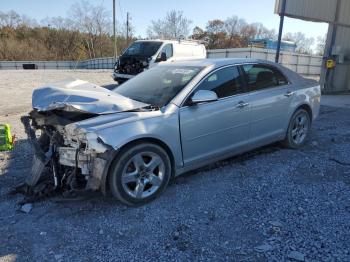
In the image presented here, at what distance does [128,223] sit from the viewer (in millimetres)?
3518

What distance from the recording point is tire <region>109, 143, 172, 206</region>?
11.9ft

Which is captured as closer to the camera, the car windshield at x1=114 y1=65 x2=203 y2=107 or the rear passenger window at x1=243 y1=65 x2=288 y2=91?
the car windshield at x1=114 y1=65 x2=203 y2=107

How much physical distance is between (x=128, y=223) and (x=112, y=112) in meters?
1.20

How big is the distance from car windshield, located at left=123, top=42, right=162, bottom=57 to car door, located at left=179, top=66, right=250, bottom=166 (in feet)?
31.6

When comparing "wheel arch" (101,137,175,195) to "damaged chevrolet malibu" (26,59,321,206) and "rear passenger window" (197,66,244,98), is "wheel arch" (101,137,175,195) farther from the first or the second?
"rear passenger window" (197,66,244,98)

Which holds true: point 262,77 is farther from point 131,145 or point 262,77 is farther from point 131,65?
point 131,65

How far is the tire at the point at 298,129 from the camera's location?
5.64m

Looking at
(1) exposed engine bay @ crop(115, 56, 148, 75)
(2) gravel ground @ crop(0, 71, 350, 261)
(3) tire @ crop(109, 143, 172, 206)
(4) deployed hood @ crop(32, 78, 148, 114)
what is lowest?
(2) gravel ground @ crop(0, 71, 350, 261)

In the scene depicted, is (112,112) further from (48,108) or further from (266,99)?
(266,99)

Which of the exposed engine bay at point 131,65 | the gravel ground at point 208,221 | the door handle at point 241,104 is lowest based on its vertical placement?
the gravel ground at point 208,221

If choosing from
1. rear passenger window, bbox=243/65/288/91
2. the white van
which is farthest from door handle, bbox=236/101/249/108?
the white van

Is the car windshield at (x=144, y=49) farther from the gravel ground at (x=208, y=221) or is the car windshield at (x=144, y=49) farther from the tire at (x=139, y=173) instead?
the tire at (x=139, y=173)

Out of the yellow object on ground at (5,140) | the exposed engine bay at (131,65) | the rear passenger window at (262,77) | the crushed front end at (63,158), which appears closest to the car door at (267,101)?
the rear passenger window at (262,77)

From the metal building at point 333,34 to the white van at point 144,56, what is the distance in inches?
189
